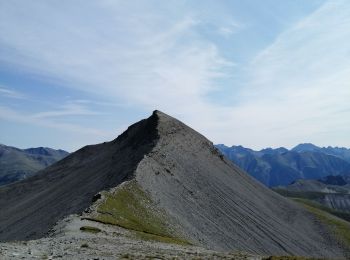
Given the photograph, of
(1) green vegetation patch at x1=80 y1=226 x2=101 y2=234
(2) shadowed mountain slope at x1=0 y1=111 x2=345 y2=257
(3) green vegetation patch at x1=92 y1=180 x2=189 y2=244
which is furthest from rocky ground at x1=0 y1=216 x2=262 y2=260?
(2) shadowed mountain slope at x1=0 y1=111 x2=345 y2=257

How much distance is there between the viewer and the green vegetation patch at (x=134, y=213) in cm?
7250

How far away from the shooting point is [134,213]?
8369cm

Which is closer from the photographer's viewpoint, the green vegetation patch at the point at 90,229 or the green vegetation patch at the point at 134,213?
the green vegetation patch at the point at 90,229

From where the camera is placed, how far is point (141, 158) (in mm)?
118688

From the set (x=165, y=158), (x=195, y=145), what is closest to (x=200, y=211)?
(x=165, y=158)

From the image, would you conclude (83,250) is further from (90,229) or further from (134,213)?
(134,213)

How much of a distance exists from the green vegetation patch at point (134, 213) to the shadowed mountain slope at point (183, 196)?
267cm

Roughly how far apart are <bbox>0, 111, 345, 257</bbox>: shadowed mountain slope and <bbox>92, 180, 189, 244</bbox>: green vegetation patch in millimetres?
2667

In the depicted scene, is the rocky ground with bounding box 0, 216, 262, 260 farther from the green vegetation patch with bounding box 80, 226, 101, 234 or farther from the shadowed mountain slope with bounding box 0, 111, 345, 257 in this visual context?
the shadowed mountain slope with bounding box 0, 111, 345, 257

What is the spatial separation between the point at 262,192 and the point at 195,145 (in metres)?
26.6

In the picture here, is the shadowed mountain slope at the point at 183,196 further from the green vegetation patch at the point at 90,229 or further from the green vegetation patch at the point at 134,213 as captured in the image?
the green vegetation patch at the point at 90,229

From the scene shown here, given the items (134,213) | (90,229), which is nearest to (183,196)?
(134,213)

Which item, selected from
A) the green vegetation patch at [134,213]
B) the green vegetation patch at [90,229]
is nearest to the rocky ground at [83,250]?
the green vegetation patch at [90,229]

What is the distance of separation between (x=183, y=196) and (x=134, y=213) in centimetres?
2558
